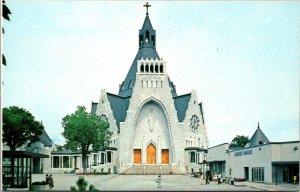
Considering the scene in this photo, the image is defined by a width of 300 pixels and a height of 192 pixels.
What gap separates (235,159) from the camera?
49.9m

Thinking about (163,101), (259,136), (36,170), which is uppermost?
(163,101)

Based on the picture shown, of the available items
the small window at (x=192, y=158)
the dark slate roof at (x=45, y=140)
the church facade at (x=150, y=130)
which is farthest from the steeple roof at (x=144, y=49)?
the small window at (x=192, y=158)

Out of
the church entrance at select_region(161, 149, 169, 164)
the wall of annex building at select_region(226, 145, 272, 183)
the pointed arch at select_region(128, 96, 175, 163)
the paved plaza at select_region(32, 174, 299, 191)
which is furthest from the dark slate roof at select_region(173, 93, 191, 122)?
the paved plaza at select_region(32, 174, 299, 191)

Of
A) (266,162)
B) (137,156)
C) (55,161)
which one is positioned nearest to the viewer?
(266,162)

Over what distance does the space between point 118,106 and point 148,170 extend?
50.2 feet

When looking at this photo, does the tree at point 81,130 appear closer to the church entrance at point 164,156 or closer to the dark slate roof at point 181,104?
the church entrance at point 164,156

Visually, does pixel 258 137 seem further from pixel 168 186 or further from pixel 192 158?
pixel 168 186

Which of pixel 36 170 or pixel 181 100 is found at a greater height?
pixel 181 100

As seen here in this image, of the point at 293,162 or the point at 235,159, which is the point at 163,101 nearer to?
the point at 235,159

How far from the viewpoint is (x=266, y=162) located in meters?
39.3

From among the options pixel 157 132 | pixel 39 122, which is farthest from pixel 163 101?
pixel 39 122

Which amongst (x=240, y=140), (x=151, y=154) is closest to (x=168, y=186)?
(x=151, y=154)

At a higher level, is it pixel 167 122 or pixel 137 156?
pixel 167 122

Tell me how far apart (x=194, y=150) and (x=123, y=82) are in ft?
70.9
